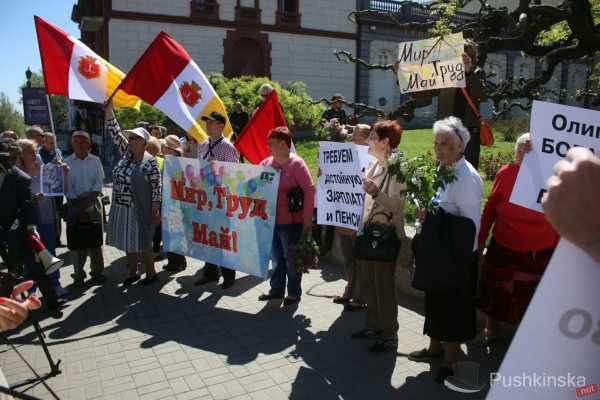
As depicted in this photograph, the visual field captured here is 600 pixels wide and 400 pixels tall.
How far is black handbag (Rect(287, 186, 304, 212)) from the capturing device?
5.27 m

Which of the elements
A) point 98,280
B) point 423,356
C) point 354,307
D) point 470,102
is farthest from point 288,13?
point 423,356

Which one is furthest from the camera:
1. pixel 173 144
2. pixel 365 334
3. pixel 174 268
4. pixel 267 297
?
pixel 173 144

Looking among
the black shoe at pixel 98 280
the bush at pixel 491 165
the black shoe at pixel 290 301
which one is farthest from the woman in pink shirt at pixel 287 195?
the bush at pixel 491 165

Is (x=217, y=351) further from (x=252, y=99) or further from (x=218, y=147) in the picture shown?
(x=252, y=99)

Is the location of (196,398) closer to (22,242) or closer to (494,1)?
(22,242)

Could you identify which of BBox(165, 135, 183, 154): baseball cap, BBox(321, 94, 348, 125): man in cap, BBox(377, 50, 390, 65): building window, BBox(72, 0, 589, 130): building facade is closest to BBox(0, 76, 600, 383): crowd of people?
BBox(165, 135, 183, 154): baseball cap

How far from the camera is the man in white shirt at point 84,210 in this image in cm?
622

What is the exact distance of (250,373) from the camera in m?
4.00

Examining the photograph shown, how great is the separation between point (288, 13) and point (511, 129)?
1826 centimetres

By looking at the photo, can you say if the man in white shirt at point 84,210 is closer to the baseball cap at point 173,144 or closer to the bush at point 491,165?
the baseball cap at point 173,144

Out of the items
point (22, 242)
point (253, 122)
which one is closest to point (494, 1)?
point (253, 122)

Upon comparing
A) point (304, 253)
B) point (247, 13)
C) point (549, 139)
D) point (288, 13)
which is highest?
point (288, 13)

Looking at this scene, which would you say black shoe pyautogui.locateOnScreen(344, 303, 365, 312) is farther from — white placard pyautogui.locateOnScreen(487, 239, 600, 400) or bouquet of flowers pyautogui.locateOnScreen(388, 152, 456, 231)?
white placard pyautogui.locateOnScreen(487, 239, 600, 400)

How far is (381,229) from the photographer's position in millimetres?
4148
